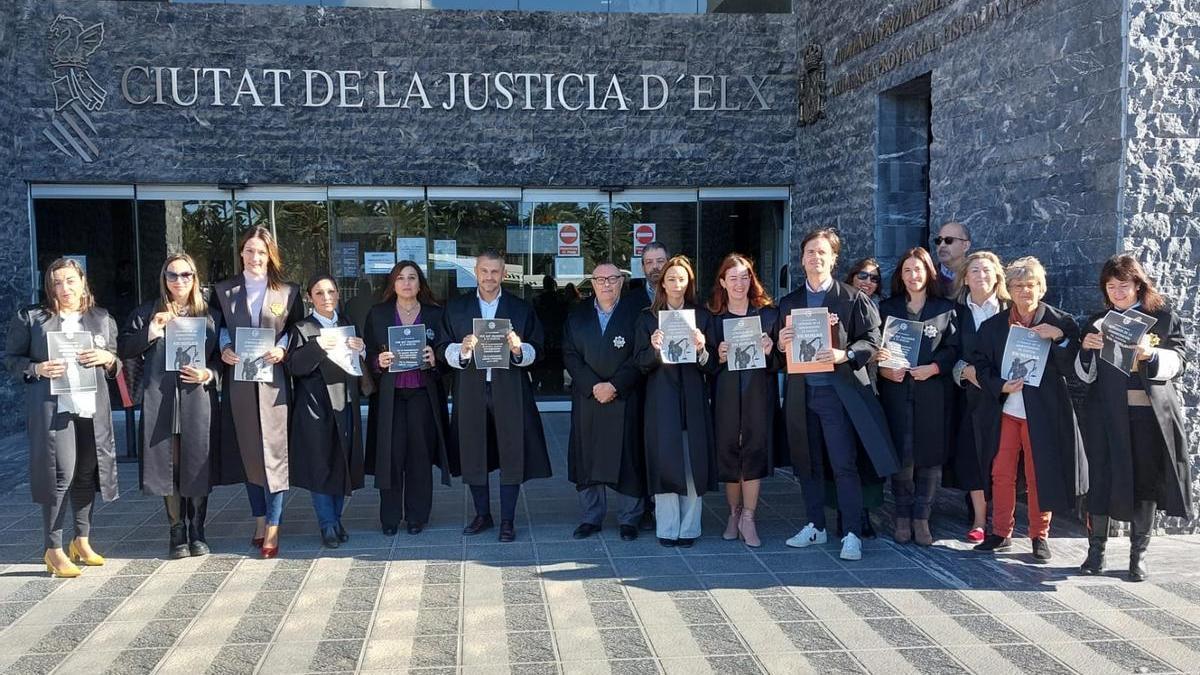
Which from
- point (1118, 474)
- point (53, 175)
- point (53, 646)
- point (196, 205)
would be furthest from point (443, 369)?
point (53, 175)

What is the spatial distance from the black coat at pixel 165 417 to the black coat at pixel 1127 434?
A: 529 centimetres

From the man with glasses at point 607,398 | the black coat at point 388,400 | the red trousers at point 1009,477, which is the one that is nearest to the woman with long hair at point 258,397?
the black coat at point 388,400

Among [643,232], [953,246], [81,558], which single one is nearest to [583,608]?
[81,558]

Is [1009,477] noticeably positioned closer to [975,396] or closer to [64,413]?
[975,396]

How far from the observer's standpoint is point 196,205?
36.4ft

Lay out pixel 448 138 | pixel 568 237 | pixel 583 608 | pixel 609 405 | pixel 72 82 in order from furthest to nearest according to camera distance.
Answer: pixel 568 237
pixel 448 138
pixel 72 82
pixel 609 405
pixel 583 608

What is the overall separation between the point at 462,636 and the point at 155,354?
2.77 metres

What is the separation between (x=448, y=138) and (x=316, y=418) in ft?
19.3

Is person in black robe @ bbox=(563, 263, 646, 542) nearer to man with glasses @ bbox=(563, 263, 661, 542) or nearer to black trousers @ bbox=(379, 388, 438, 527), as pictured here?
man with glasses @ bbox=(563, 263, 661, 542)

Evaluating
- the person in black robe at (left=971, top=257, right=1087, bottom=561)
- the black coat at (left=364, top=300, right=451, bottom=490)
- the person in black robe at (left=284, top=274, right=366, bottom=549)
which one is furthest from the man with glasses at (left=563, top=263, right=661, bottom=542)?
the person in black robe at (left=971, top=257, right=1087, bottom=561)

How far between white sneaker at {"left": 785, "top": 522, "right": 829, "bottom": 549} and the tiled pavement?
89 mm

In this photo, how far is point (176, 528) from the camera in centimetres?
584

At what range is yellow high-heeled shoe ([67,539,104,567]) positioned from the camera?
5.62 meters

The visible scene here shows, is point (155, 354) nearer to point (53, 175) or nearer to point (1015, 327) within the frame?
point (1015, 327)
